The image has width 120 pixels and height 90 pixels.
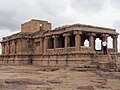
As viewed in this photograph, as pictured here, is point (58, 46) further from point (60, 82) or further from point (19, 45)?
point (60, 82)

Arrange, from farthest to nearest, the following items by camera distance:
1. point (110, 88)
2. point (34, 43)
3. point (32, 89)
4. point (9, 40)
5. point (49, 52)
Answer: point (9, 40) → point (34, 43) → point (49, 52) → point (110, 88) → point (32, 89)

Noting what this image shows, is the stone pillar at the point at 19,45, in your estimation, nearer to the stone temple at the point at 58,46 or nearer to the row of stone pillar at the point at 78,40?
the stone temple at the point at 58,46

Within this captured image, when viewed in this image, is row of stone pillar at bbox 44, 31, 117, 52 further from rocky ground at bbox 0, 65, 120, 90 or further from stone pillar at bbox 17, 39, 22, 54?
rocky ground at bbox 0, 65, 120, 90

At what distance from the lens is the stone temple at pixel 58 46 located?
79.6 ft

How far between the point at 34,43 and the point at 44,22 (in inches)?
170

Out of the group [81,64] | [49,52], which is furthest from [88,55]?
[49,52]

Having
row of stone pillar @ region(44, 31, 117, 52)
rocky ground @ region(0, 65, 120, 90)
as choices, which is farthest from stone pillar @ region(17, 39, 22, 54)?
rocky ground @ region(0, 65, 120, 90)

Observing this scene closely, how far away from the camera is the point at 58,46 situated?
31.5 meters

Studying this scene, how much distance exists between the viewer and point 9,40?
134ft

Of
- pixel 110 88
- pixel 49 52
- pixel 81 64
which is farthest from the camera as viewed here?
pixel 49 52

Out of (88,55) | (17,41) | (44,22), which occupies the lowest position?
(88,55)

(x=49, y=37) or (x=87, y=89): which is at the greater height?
(x=49, y=37)

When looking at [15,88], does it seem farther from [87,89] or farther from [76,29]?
[76,29]

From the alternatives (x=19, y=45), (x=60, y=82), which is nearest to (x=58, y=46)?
(x=19, y=45)
